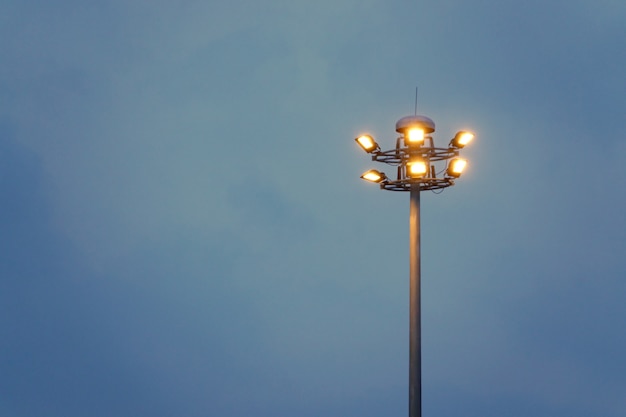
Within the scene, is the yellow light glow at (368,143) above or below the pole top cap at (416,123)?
below

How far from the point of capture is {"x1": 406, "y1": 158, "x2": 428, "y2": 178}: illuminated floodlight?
1720 centimetres

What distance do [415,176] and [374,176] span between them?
0.79 m

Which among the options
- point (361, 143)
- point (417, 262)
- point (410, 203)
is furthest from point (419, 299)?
point (361, 143)

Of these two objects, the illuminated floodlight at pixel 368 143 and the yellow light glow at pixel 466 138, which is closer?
the yellow light glow at pixel 466 138

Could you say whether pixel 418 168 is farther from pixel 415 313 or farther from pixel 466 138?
pixel 415 313

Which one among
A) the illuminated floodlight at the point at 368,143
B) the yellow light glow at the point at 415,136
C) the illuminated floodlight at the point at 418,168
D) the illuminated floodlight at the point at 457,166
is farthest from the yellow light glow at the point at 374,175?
the illuminated floodlight at the point at 457,166

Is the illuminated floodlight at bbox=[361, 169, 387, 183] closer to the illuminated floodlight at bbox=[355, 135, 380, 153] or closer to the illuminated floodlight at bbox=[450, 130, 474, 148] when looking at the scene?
the illuminated floodlight at bbox=[355, 135, 380, 153]

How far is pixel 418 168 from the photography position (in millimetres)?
17203

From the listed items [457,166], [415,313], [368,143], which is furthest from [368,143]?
[415,313]

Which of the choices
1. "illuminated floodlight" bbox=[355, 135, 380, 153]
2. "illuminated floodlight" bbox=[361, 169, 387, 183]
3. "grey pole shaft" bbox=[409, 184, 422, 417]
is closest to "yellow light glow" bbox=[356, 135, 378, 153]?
"illuminated floodlight" bbox=[355, 135, 380, 153]

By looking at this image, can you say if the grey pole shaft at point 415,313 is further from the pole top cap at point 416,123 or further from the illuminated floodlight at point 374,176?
the pole top cap at point 416,123

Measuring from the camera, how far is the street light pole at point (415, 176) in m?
17.1

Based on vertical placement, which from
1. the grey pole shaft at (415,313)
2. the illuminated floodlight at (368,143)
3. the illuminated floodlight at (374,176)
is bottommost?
the grey pole shaft at (415,313)

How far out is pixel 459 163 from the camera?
16.9 metres
